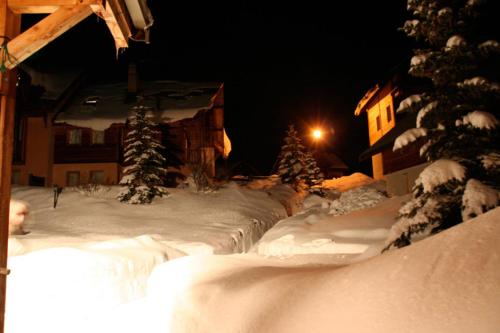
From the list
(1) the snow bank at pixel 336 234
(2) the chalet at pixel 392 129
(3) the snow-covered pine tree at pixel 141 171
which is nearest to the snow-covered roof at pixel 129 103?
(3) the snow-covered pine tree at pixel 141 171

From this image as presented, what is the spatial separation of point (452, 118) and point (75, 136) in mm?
27849

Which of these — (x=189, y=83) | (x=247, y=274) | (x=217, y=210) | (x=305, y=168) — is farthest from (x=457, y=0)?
(x=189, y=83)

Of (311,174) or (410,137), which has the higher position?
(311,174)

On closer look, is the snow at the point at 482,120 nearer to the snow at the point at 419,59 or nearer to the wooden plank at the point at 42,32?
the snow at the point at 419,59

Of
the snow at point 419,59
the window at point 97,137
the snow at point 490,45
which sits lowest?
the snow at point 419,59

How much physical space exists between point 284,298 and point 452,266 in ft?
5.56

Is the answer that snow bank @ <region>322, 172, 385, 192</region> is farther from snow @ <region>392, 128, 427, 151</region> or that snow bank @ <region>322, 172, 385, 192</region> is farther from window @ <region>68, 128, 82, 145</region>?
snow @ <region>392, 128, 427, 151</region>

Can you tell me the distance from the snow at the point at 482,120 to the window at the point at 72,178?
27400mm

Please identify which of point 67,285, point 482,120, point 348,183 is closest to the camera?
point 67,285

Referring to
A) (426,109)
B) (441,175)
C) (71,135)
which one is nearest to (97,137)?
(71,135)

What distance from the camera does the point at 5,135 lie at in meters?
4.01

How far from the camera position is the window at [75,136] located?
30.2 meters

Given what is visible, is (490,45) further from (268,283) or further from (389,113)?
(389,113)

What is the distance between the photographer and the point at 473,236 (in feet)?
11.2
